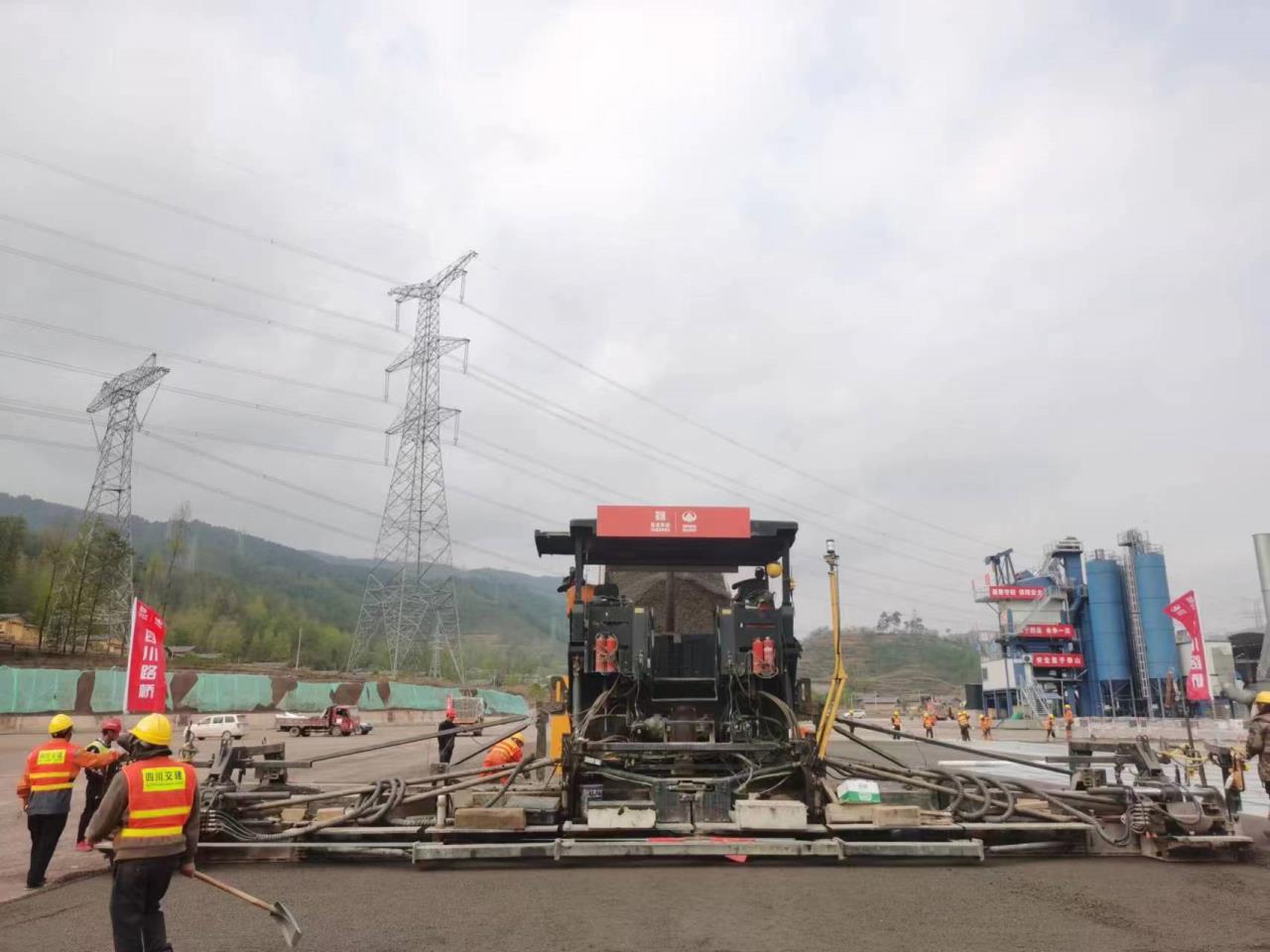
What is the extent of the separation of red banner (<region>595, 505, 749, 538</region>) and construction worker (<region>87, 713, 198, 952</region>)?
5.72m

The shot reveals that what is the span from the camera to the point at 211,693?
38.1 m

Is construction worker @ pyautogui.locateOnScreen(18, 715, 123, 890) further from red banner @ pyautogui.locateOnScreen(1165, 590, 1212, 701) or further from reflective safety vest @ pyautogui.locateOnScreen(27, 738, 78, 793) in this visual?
red banner @ pyautogui.locateOnScreen(1165, 590, 1212, 701)

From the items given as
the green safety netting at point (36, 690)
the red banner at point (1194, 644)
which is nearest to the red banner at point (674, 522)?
the red banner at point (1194, 644)

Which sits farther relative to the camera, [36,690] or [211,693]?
[211,693]

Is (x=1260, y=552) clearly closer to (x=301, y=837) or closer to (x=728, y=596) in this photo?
(x=728, y=596)

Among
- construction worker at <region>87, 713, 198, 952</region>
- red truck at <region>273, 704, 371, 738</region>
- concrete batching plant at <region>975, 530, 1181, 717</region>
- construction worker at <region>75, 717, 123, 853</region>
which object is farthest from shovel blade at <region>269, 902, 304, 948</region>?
concrete batching plant at <region>975, 530, 1181, 717</region>

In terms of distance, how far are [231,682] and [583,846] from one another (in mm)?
36831

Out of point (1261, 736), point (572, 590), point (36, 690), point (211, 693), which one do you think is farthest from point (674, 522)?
point (211, 693)

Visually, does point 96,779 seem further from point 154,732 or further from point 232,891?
point 232,891

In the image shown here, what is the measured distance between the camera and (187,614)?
82.0 metres

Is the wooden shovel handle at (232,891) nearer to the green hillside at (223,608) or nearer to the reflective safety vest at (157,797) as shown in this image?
the reflective safety vest at (157,797)

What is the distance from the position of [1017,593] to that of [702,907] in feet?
225

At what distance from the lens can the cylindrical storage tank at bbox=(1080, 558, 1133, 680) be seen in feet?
208

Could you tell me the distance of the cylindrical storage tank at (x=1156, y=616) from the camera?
60562 millimetres
